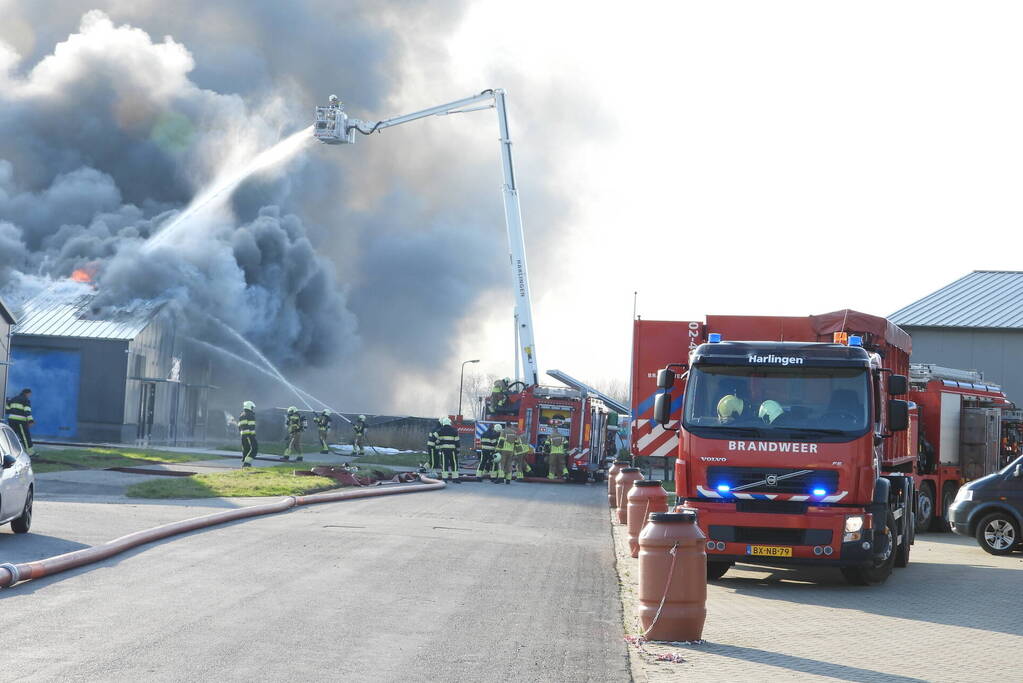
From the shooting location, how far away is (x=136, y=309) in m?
42.9

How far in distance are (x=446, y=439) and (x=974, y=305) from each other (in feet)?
77.8

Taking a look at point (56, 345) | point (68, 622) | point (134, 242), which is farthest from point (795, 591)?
point (134, 242)

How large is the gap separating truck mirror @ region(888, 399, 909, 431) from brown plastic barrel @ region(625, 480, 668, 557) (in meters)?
2.69

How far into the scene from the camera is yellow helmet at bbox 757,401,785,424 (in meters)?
12.2

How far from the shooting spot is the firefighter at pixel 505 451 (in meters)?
30.1

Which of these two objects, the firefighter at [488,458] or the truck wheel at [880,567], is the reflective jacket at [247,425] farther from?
the truck wheel at [880,567]

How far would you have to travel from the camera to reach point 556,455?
32.6 meters

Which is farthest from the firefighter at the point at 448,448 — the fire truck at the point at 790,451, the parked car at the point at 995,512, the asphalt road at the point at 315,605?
the fire truck at the point at 790,451

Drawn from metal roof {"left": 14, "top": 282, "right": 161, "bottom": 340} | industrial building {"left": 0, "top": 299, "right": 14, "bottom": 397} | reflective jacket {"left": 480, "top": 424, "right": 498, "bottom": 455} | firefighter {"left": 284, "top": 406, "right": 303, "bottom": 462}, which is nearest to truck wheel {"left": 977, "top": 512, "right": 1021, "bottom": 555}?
reflective jacket {"left": 480, "top": 424, "right": 498, "bottom": 455}

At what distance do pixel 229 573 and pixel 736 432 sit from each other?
5.26m

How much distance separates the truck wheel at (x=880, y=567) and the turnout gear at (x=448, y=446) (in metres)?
16.9

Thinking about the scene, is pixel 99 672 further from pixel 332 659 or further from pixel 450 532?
pixel 450 532

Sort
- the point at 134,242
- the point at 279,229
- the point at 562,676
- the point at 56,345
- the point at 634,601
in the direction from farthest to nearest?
the point at 279,229
the point at 134,242
the point at 56,345
the point at 634,601
the point at 562,676

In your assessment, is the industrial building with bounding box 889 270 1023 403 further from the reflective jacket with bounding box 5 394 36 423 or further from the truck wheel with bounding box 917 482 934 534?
the reflective jacket with bounding box 5 394 36 423
